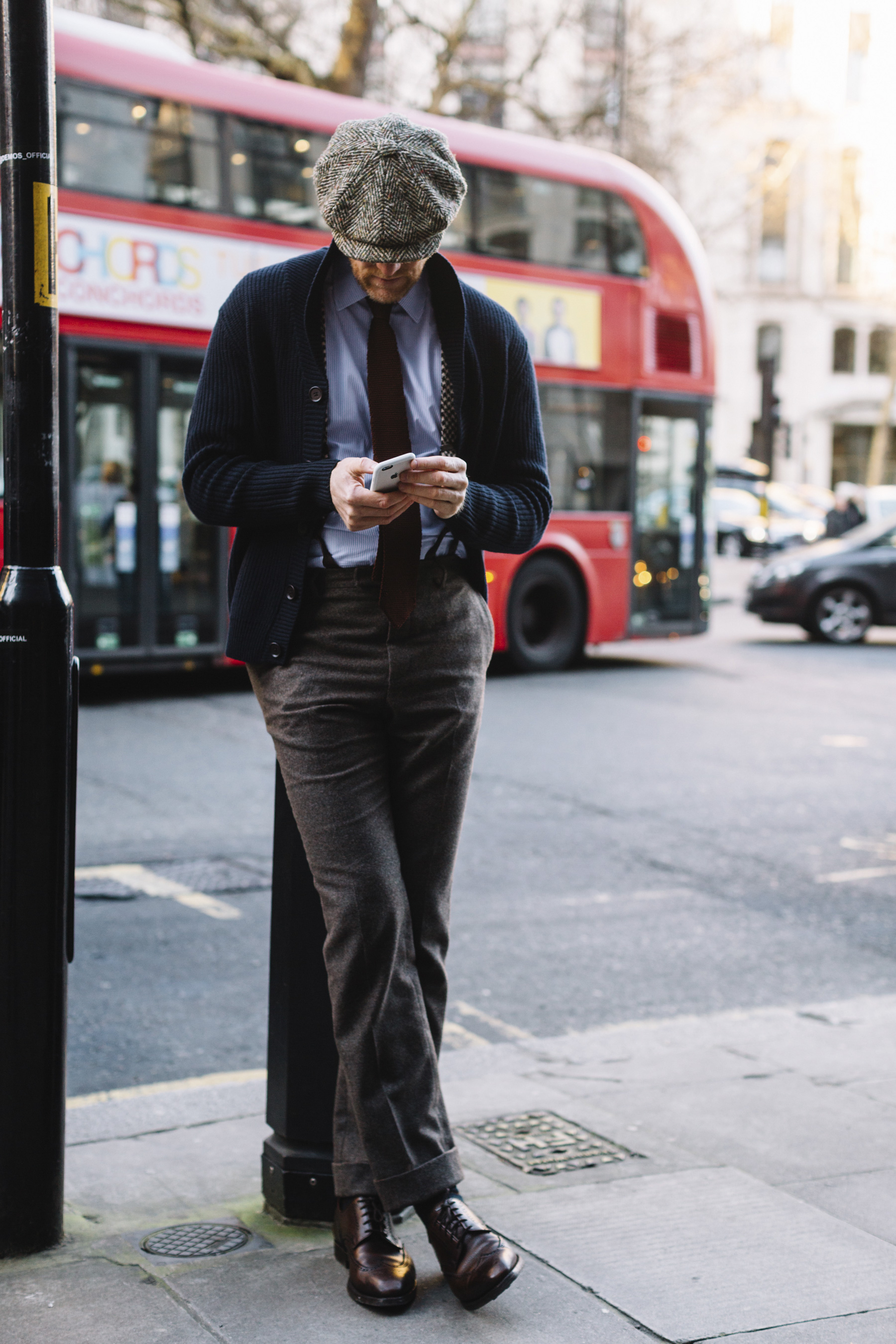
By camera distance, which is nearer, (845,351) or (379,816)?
(379,816)

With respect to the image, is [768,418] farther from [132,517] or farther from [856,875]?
[856,875]

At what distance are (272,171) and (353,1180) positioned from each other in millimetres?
10095

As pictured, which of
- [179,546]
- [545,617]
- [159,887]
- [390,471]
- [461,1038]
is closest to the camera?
[390,471]

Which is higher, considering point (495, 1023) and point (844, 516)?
point (844, 516)

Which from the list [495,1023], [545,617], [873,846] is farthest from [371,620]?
[545,617]

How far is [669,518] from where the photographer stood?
1466 centimetres

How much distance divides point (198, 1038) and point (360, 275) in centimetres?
248

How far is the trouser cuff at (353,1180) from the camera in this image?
8.64 ft

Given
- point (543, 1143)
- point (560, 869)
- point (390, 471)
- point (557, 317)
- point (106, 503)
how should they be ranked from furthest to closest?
point (557, 317) < point (106, 503) < point (560, 869) < point (543, 1143) < point (390, 471)

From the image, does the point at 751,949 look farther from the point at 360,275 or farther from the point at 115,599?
the point at 115,599

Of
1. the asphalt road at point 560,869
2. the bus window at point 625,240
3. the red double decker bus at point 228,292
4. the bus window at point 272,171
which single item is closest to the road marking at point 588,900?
the asphalt road at point 560,869

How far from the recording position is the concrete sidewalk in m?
2.48

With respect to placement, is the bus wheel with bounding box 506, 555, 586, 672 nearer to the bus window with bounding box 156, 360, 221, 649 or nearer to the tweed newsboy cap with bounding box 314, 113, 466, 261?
the bus window with bounding box 156, 360, 221, 649

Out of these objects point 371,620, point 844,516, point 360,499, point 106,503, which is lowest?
point 371,620
